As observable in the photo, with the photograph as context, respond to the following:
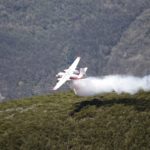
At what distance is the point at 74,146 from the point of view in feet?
232

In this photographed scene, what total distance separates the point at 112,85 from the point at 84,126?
585 inches

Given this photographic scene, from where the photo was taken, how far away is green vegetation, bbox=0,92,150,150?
69188mm

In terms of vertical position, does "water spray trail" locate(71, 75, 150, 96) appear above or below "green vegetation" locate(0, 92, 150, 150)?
above

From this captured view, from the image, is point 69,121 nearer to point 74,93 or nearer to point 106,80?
point 106,80

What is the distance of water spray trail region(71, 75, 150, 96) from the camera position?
80.3 m

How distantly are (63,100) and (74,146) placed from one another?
75.1 ft

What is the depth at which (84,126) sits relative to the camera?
74.6 metres

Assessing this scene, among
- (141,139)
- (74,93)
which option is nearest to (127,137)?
(141,139)

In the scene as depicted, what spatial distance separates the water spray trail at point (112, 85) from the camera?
263 ft

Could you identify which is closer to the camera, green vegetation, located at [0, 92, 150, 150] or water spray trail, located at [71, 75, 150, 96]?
green vegetation, located at [0, 92, 150, 150]

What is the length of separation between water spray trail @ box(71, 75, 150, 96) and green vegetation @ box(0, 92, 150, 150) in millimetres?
1195

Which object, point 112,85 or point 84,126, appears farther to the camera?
point 112,85

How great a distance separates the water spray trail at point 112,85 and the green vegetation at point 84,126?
47.1 inches

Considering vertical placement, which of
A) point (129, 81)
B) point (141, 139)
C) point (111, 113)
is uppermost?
point (129, 81)
